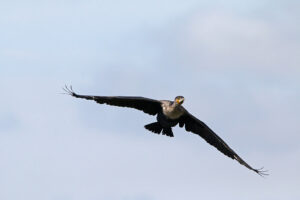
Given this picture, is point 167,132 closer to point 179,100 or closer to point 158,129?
point 158,129

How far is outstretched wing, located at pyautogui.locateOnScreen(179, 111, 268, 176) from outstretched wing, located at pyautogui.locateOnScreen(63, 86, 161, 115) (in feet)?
3.38

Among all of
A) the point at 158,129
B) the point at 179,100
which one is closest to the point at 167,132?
the point at 158,129

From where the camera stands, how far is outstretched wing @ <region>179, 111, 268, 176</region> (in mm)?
25078

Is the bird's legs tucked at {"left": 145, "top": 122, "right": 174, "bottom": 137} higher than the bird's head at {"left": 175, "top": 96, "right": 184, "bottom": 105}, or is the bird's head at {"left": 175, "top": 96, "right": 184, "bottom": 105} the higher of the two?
the bird's head at {"left": 175, "top": 96, "right": 184, "bottom": 105}

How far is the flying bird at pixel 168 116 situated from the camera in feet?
77.1

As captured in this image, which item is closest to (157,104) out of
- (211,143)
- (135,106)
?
(135,106)

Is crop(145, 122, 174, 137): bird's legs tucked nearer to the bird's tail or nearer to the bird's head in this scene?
the bird's tail

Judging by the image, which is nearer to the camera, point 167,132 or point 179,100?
point 179,100

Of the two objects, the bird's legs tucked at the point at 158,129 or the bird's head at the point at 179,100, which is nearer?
the bird's head at the point at 179,100

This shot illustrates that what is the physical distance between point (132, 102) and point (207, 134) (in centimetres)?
261

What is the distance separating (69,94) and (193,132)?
4.23 meters

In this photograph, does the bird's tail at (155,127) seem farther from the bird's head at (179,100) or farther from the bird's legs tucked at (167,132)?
the bird's head at (179,100)

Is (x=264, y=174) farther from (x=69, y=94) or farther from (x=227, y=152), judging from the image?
(x=69, y=94)

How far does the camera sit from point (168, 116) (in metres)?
24.0
